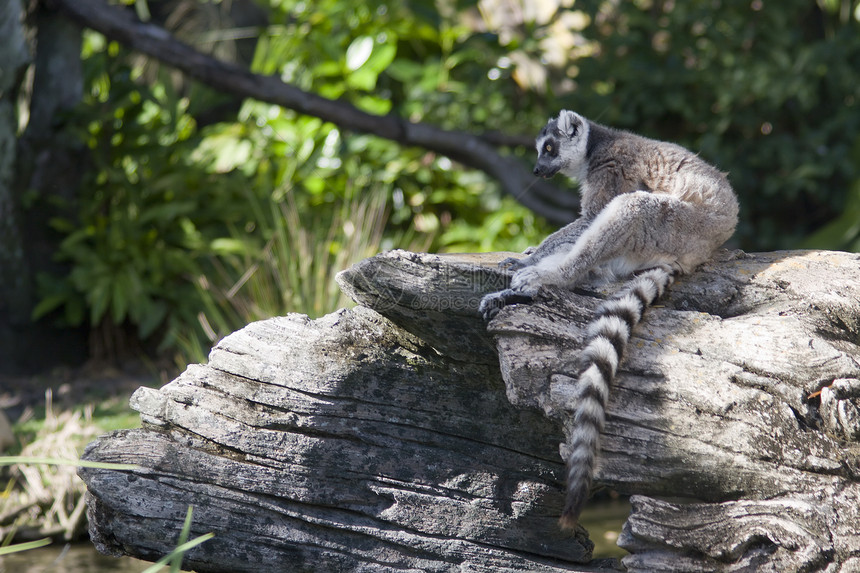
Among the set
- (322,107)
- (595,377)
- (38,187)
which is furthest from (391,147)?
(595,377)

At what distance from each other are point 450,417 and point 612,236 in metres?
1.07

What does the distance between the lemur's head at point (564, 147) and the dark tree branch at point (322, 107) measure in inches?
105

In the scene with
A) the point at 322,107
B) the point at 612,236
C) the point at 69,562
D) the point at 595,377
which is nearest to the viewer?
the point at 595,377

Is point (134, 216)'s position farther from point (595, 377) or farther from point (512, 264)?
point (595, 377)

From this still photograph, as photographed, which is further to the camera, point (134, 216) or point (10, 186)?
point (134, 216)

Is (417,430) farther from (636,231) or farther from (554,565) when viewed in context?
(636,231)

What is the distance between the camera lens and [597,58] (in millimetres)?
7332

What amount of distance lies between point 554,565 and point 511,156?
4.74 metres

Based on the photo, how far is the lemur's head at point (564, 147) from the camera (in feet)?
13.0

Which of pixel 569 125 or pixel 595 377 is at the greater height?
pixel 569 125

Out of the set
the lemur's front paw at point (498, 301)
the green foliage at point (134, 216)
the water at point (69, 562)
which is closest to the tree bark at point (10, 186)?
the green foliage at point (134, 216)

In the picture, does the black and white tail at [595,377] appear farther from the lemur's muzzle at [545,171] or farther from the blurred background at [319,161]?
the blurred background at [319,161]

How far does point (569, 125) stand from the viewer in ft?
13.2

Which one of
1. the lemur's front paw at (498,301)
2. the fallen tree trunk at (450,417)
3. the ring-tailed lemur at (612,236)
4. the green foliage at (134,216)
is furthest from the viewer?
the green foliage at (134,216)
